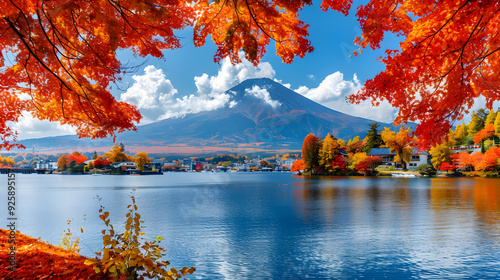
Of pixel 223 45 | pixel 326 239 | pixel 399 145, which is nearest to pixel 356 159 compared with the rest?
pixel 399 145

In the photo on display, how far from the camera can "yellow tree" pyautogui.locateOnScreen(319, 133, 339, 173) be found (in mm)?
66438

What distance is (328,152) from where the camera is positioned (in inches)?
2689

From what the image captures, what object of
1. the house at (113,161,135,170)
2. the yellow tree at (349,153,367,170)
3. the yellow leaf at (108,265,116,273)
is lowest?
the house at (113,161,135,170)

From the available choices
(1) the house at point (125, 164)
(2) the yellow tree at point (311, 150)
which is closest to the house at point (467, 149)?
(2) the yellow tree at point (311, 150)

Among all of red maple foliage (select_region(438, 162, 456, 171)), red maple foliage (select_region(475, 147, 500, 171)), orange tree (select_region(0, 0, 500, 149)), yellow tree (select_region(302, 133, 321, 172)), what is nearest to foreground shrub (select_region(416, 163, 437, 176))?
red maple foliage (select_region(438, 162, 456, 171))

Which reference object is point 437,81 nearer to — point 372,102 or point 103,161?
point 372,102

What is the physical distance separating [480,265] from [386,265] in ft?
8.25

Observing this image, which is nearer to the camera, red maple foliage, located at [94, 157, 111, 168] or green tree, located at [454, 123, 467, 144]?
green tree, located at [454, 123, 467, 144]

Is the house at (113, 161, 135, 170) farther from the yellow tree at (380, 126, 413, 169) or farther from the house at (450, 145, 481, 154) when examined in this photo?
the house at (450, 145, 481, 154)

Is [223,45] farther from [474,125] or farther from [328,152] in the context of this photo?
[474,125]

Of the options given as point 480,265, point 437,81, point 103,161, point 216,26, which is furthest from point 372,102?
point 103,161

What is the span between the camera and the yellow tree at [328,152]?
66438 mm

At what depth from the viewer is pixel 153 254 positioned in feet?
14.7

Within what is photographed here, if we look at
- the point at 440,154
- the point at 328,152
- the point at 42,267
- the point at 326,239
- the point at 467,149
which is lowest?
the point at 326,239
